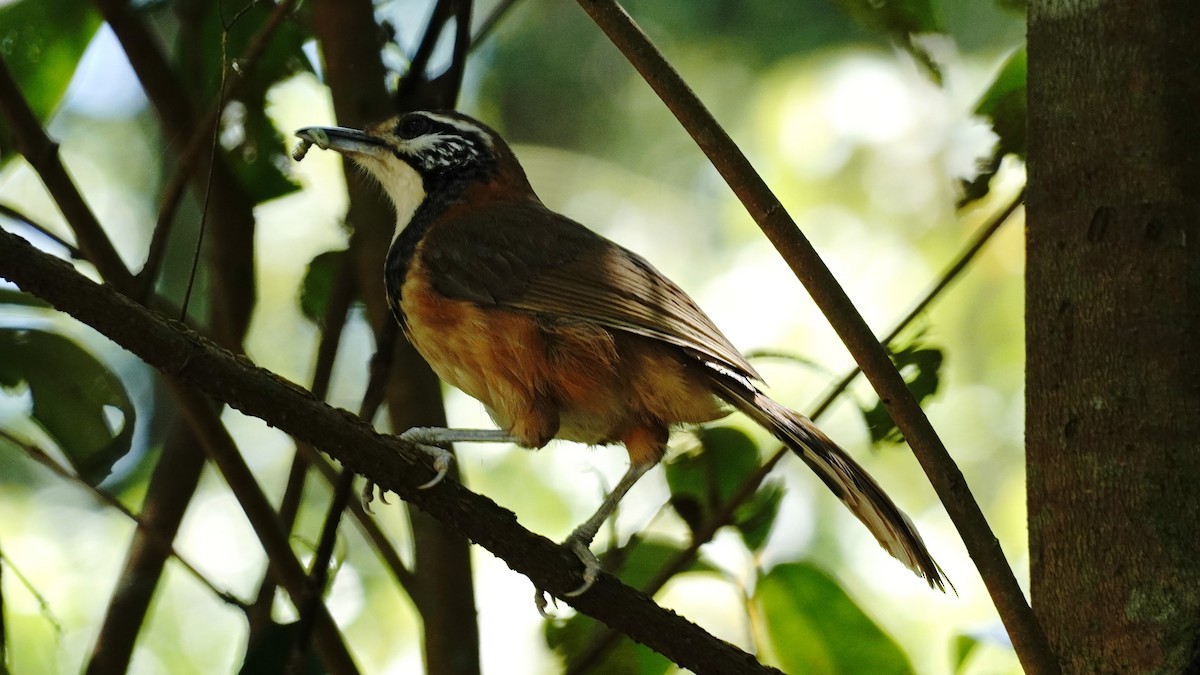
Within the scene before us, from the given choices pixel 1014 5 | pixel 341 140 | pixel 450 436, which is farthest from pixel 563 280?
pixel 1014 5

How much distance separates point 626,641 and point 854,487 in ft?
2.45

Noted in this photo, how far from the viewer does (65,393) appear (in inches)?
111

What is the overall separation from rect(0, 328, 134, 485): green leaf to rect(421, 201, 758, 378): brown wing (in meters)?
0.83

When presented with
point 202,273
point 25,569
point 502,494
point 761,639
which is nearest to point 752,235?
point 502,494

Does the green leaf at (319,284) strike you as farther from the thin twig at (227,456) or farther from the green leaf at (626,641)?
the green leaf at (626,641)

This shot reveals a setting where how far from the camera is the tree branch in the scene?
1.82m

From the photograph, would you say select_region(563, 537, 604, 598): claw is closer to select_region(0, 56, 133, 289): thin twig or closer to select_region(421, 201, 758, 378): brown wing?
select_region(421, 201, 758, 378): brown wing

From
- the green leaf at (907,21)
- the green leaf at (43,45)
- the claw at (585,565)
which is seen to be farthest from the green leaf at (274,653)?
the green leaf at (907,21)

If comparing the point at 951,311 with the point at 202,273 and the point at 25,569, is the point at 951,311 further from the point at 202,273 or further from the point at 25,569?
the point at 25,569

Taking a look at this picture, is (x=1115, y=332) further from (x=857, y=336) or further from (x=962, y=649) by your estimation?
(x=962, y=649)

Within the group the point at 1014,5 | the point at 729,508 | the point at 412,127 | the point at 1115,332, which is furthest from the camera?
the point at 412,127

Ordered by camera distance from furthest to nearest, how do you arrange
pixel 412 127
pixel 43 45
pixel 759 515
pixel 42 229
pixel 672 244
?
pixel 672 244 → pixel 412 127 → pixel 43 45 → pixel 759 515 → pixel 42 229

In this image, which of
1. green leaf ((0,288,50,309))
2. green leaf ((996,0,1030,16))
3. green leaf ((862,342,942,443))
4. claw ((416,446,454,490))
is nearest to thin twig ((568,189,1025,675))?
green leaf ((862,342,942,443))

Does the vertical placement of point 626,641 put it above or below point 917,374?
below
